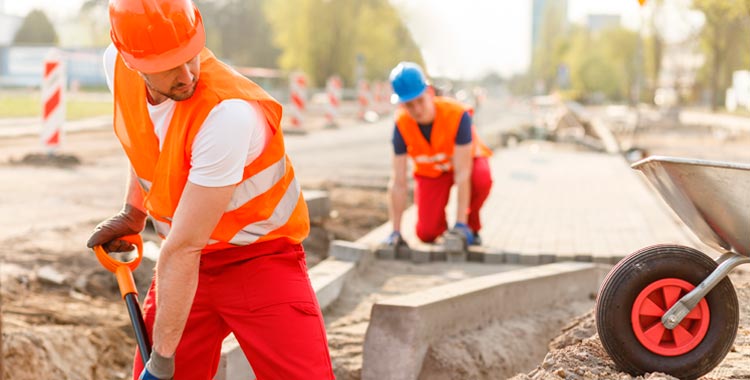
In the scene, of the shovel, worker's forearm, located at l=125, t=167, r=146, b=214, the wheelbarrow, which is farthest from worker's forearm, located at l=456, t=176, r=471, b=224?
worker's forearm, located at l=125, t=167, r=146, b=214

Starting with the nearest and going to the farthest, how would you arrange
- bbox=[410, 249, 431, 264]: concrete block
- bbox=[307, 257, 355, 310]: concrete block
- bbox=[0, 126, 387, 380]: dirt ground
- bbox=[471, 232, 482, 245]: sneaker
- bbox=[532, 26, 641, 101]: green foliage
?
bbox=[0, 126, 387, 380]: dirt ground
bbox=[307, 257, 355, 310]: concrete block
bbox=[410, 249, 431, 264]: concrete block
bbox=[471, 232, 482, 245]: sneaker
bbox=[532, 26, 641, 101]: green foliage

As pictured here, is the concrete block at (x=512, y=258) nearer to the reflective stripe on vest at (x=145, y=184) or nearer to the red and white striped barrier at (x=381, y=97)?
the reflective stripe on vest at (x=145, y=184)

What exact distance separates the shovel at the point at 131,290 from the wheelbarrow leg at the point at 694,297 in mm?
1898

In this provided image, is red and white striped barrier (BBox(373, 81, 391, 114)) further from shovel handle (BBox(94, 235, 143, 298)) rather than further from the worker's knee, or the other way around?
shovel handle (BBox(94, 235, 143, 298))

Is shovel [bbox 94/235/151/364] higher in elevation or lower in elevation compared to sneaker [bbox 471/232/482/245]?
higher

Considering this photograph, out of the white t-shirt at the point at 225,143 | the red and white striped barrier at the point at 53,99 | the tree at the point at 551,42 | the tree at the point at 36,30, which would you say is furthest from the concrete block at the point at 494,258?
the tree at the point at 551,42

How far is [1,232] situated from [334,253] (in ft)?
9.09

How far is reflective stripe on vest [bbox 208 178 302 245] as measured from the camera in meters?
3.16

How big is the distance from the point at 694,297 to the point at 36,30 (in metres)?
57.7

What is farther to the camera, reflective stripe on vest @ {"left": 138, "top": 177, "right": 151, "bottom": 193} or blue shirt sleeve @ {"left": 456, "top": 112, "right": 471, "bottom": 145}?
blue shirt sleeve @ {"left": 456, "top": 112, "right": 471, "bottom": 145}

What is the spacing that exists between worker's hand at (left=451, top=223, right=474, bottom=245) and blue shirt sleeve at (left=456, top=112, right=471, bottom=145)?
26.5 inches

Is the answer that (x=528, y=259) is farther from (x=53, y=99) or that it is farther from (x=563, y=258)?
(x=53, y=99)

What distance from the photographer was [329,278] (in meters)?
6.20

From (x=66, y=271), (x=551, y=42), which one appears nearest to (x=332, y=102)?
(x=66, y=271)
